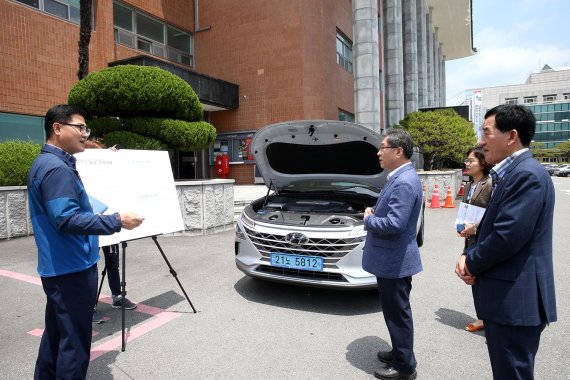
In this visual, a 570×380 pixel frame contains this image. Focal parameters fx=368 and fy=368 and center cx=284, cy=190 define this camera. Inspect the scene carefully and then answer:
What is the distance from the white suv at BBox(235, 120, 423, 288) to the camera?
375cm

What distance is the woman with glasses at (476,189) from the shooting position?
3.33 meters

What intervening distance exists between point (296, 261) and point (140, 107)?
5458 millimetres

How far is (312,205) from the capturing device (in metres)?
4.95

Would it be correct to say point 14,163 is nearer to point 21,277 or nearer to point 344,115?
point 21,277

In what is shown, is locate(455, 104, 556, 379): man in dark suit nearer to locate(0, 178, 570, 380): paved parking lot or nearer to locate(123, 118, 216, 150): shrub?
locate(0, 178, 570, 380): paved parking lot

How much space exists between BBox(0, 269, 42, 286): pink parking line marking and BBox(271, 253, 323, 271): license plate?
3282 millimetres

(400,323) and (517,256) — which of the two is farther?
(400,323)

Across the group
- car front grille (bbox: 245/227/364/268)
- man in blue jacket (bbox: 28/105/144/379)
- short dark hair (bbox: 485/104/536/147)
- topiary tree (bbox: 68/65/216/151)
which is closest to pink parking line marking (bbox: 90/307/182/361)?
man in blue jacket (bbox: 28/105/144/379)

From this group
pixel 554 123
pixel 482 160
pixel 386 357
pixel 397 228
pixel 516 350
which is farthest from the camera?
A: pixel 554 123

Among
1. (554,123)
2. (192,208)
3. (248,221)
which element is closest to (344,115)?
(192,208)

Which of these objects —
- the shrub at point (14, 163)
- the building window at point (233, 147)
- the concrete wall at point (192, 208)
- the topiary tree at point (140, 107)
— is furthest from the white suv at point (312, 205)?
the building window at point (233, 147)

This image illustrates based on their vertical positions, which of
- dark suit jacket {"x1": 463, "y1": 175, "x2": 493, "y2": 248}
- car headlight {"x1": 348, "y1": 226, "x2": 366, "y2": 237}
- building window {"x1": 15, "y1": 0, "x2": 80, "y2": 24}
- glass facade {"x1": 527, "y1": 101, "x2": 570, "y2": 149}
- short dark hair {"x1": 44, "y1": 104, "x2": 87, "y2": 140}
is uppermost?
glass facade {"x1": 527, "y1": 101, "x2": 570, "y2": 149}

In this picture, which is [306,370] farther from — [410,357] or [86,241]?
[86,241]

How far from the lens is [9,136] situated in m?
11.4
